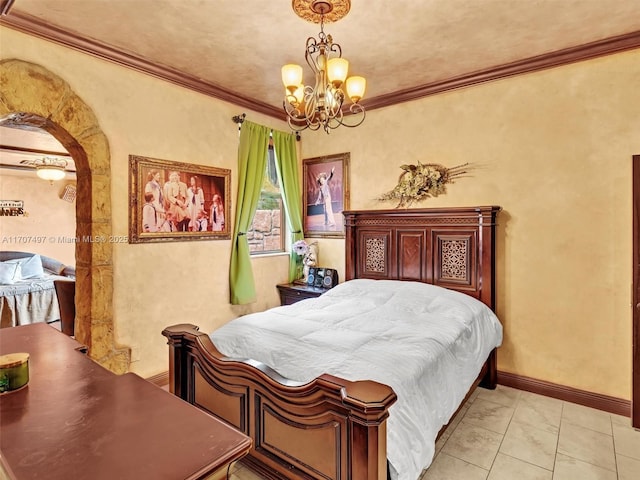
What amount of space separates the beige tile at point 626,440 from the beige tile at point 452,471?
992 mm

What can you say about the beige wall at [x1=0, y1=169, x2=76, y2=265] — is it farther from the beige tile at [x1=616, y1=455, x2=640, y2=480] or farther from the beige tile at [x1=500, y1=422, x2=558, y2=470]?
the beige tile at [x1=616, y1=455, x2=640, y2=480]

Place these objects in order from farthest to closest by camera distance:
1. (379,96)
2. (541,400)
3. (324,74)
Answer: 1. (379,96)
2. (541,400)
3. (324,74)

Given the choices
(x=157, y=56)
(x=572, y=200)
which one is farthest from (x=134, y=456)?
(x=572, y=200)

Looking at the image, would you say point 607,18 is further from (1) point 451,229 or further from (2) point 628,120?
(1) point 451,229

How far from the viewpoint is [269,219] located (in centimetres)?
437

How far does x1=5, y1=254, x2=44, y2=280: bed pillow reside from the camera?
18.6ft

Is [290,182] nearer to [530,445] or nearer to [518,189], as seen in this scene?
[518,189]

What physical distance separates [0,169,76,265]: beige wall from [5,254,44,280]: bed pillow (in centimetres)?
53

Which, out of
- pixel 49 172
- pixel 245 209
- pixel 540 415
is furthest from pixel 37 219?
pixel 540 415

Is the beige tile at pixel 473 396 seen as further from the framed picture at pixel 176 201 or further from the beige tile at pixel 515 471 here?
the framed picture at pixel 176 201

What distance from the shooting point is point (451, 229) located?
3.29 meters

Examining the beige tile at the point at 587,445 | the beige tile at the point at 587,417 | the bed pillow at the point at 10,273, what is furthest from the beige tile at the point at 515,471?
the bed pillow at the point at 10,273

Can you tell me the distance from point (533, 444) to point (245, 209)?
10.3 ft

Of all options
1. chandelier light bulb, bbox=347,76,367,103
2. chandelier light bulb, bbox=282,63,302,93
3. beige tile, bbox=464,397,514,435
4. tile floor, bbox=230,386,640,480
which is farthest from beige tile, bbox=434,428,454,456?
chandelier light bulb, bbox=282,63,302,93
